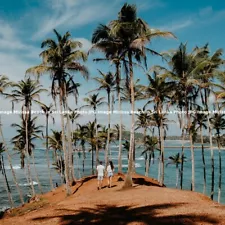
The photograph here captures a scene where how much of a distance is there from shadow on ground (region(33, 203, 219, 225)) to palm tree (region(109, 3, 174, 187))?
608 centimetres

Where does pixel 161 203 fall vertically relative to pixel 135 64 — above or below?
below

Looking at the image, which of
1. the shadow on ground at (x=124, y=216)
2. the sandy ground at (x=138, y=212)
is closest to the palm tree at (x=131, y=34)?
the sandy ground at (x=138, y=212)

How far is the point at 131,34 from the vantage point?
19.0 meters

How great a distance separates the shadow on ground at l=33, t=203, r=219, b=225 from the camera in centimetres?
939

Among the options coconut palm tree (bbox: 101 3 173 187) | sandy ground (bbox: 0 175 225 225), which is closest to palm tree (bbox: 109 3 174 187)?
coconut palm tree (bbox: 101 3 173 187)

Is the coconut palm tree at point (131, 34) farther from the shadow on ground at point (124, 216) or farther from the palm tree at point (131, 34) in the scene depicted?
the shadow on ground at point (124, 216)

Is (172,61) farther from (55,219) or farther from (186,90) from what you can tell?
(55,219)

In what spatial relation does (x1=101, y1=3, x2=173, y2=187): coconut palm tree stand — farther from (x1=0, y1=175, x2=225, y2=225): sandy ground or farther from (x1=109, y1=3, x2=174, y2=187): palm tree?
(x1=0, y1=175, x2=225, y2=225): sandy ground

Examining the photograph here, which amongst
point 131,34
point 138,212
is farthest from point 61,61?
point 138,212

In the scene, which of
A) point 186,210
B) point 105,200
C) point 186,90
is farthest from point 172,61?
point 186,210

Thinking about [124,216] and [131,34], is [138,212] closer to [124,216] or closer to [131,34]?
[124,216]

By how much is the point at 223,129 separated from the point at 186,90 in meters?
15.1

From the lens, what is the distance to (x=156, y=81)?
28.3 m

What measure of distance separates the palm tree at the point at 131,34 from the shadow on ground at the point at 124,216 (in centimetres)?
608
